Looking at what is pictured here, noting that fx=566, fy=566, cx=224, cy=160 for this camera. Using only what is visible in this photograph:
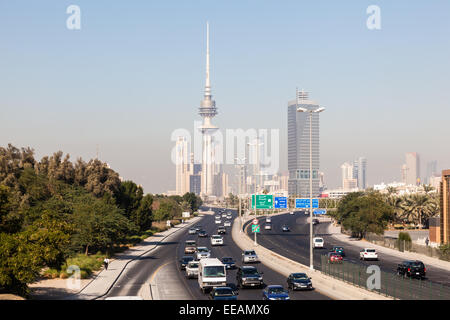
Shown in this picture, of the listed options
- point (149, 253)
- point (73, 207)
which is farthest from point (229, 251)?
point (73, 207)

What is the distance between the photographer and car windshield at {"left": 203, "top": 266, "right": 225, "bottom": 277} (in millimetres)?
40625

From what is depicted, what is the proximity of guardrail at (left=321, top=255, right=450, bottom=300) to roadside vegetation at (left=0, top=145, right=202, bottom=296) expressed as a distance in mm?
20798

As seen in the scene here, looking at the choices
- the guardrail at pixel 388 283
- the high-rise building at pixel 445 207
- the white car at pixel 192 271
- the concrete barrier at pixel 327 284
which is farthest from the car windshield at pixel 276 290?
the high-rise building at pixel 445 207

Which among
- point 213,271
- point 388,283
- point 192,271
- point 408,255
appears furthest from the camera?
point 408,255

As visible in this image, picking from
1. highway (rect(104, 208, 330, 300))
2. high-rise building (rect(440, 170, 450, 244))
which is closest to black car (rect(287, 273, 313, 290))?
highway (rect(104, 208, 330, 300))

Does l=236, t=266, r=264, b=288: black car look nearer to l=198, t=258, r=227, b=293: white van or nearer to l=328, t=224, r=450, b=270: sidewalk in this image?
l=198, t=258, r=227, b=293: white van

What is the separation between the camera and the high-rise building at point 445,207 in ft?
262

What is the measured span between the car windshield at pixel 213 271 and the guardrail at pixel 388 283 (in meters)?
9.48

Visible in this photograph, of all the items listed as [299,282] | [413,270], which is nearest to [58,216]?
[299,282]

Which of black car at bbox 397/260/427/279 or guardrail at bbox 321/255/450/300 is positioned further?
black car at bbox 397/260/427/279

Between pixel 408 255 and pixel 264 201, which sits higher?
pixel 264 201

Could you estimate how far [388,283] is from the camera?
34.9 m

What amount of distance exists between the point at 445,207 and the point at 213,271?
51381 mm

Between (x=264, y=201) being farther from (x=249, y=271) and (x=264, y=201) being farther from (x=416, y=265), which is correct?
(x=249, y=271)
